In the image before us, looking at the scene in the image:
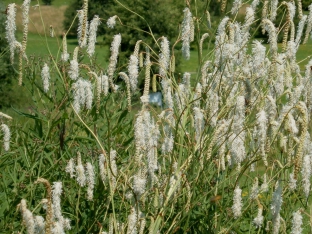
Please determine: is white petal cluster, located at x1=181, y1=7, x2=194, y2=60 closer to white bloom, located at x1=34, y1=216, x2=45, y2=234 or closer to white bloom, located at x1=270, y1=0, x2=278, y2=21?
white bloom, located at x1=270, y1=0, x2=278, y2=21

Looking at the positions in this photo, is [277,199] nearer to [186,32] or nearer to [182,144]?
[182,144]

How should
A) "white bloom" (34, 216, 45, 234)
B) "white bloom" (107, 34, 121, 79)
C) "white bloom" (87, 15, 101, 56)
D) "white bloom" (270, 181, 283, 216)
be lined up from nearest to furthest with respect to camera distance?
"white bloom" (34, 216, 45, 234) → "white bloom" (270, 181, 283, 216) → "white bloom" (107, 34, 121, 79) → "white bloom" (87, 15, 101, 56)

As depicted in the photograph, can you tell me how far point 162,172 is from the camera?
358 centimetres

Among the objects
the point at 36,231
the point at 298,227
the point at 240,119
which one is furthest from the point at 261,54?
the point at 36,231

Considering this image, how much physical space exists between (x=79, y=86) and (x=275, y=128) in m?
0.86

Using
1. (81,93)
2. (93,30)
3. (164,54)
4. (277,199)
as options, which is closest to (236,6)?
(164,54)

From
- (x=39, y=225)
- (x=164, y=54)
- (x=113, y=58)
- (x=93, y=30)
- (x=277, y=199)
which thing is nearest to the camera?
(x=39, y=225)

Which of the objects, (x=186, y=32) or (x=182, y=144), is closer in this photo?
(x=182, y=144)

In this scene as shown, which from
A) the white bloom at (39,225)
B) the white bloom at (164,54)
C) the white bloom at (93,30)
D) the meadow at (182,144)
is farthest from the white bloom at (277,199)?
the white bloom at (93,30)

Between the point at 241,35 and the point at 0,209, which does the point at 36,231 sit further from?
the point at 241,35

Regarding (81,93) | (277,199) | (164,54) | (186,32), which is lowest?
(277,199)

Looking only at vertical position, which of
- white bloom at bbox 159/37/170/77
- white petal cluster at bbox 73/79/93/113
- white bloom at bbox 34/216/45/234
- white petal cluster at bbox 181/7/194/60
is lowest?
white bloom at bbox 34/216/45/234

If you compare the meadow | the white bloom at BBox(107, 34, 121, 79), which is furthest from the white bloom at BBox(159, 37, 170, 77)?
the white bloom at BBox(107, 34, 121, 79)

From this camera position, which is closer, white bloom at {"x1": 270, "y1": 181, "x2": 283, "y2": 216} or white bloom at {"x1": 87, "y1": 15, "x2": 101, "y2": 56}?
white bloom at {"x1": 270, "y1": 181, "x2": 283, "y2": 216}
